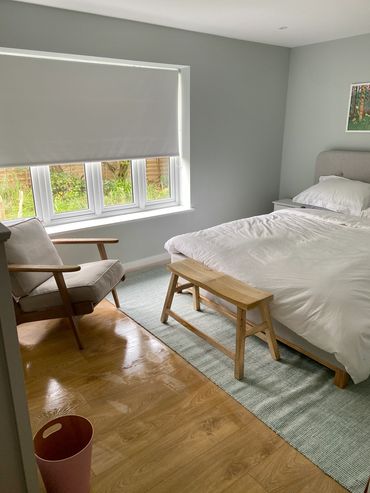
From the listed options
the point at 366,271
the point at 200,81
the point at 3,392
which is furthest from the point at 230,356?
the point at 200,81

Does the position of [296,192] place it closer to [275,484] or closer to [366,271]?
[366,271]

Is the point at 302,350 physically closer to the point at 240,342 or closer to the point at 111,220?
the point at 240,342

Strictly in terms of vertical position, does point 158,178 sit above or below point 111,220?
above

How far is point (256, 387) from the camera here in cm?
217

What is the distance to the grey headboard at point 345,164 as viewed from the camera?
12.8 ft

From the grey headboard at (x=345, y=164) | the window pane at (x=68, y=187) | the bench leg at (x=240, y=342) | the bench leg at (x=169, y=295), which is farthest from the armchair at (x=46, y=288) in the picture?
the grey headboard at (x=345, y=164)

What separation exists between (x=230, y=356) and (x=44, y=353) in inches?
49.7

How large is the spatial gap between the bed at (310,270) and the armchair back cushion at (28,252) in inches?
39.7

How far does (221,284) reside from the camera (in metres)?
2.44

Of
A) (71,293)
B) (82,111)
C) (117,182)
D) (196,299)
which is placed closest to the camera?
(71,293)

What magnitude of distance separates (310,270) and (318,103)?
→ 276 cm

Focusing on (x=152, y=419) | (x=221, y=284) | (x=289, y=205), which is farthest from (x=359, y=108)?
(x=152, y=419)

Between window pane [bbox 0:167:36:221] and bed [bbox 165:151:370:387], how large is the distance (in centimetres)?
135

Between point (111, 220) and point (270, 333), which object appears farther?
point (111, 220)
